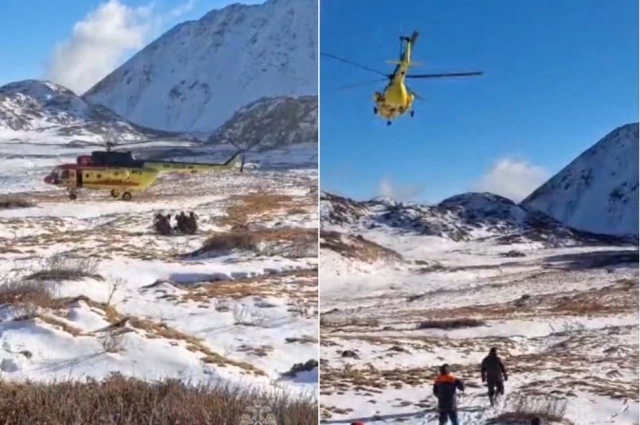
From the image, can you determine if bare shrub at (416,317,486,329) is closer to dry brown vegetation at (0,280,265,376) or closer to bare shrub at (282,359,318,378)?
bare shrub at (282,359,318,378)

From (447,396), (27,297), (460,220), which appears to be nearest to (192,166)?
(27,297)

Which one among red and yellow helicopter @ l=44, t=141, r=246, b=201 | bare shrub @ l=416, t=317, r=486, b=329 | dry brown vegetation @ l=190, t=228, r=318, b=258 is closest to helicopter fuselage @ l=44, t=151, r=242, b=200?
red and yellow helicopter @ l=44, t=141, r=246, b=201

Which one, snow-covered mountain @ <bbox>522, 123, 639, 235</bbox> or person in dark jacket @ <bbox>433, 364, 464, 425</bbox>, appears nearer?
person in dark jacket @ <bbox>433, 364, 464, 425</bbox>

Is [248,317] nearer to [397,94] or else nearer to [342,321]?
[342,321]

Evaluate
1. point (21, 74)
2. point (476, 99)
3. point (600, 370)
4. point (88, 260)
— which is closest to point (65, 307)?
point (88, 260)

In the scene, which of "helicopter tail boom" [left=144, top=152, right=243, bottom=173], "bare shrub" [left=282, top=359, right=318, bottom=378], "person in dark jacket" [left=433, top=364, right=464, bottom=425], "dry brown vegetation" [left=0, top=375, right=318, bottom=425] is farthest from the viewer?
"helicopter tail boom" [left=144, top=152, right=243, bottom=173]

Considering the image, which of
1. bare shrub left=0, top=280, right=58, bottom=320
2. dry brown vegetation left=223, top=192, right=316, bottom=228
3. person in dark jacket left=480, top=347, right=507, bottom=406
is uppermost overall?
dry brown vegetation left=223, top=192, right=316, bottom=228

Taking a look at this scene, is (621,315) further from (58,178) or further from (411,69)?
(58,178)
